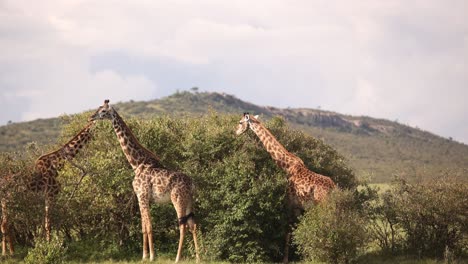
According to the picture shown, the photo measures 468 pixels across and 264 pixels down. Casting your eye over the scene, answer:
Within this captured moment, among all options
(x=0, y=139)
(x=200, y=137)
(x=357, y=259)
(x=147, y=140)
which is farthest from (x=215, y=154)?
(x=0, y=139)

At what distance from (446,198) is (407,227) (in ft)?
6.02

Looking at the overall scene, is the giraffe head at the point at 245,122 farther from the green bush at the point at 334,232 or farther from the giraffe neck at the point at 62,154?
the giraffe neck at the point at 62,154

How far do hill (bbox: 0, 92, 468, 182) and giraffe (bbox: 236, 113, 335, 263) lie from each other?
479 cm

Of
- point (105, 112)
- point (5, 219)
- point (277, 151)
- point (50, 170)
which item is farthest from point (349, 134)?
point (5, 219)

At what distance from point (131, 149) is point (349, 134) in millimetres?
114206

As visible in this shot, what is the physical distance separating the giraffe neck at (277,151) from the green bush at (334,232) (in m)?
2.63

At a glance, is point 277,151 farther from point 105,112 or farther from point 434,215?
point 105,112

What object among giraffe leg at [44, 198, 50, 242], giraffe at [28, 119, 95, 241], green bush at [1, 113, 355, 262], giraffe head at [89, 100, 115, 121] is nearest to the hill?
giraffe at [28, 119, 95, 241]

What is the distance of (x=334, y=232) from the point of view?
1520cm

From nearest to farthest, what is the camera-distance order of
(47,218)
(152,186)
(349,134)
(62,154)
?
(152,186)
(47,218)
(62,154)
(349,134)

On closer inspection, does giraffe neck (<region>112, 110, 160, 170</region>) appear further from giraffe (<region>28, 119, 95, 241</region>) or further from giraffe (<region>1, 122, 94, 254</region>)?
giraffe (<region>1, 122, 94, 254</region>)

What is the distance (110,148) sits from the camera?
19422mm

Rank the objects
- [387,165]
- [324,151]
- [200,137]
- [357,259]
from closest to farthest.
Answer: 1. [357,259]
2. [200,137]
3. [324,151]
4. [387,165]

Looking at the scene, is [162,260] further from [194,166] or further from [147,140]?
[147,140]
